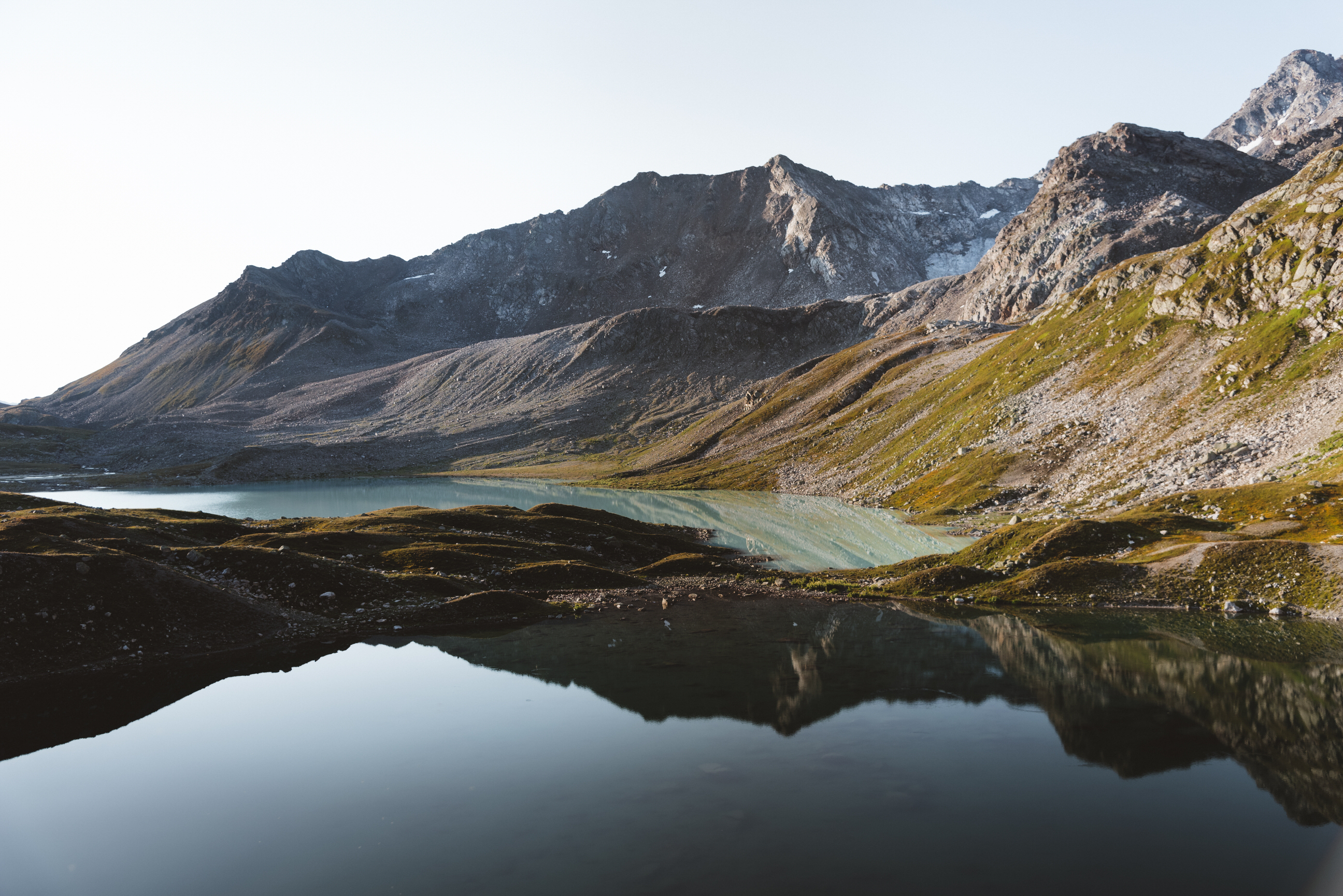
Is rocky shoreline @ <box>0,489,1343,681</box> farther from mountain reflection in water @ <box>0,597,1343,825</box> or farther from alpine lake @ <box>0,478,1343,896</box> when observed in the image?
alpine lake @ <box>0,478,1343,896</box>

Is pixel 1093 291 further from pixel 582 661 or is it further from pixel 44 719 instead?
pixel 44 719

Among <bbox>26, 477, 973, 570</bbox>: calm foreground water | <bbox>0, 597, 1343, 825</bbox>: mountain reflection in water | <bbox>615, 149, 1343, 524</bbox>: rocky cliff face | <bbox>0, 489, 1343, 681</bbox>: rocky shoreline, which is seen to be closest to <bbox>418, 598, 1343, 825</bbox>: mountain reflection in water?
<bbox>0, 597, 1343, 825</bbox>: mountain reflection in water

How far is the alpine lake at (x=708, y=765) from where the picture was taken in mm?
20250

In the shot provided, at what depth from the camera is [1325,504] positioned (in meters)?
51.1

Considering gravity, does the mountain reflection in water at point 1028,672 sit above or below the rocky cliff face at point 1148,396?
below

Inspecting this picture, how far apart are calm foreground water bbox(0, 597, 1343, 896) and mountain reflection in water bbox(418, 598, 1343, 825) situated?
0.19 metres

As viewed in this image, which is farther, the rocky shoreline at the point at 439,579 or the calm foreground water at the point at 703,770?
the rocky shoreline at the point at 439,579

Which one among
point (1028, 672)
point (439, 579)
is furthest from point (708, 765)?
point (439, 579)

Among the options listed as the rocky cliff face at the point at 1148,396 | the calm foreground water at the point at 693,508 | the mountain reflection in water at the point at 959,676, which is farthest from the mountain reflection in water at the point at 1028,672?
the calm foreground water at the point at 693,508

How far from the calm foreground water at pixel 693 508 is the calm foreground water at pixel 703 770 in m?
36.5

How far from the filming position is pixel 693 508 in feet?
434

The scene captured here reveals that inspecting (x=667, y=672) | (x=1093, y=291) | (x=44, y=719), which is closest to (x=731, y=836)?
(x=667, y=672)

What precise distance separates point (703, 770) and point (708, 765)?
436 millimetres

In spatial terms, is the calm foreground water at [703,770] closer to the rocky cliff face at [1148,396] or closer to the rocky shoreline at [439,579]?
the rocky shoreline at [439,579]
